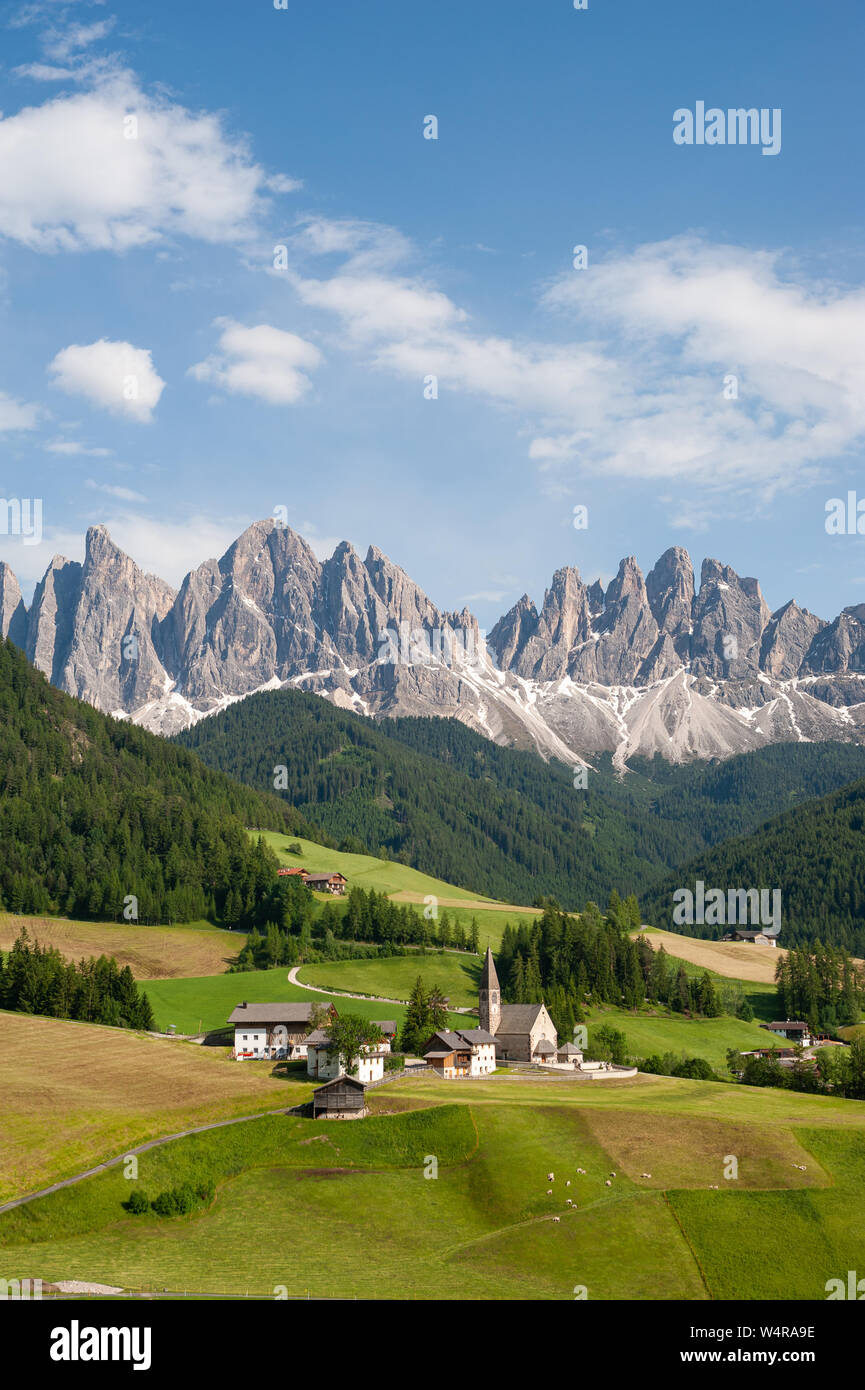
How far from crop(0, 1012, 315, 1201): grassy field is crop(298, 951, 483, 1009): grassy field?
128 ft

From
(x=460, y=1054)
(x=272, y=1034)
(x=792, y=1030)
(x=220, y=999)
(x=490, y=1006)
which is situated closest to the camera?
(x=460, y=1054)

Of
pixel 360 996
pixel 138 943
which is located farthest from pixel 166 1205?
pixel 138 943

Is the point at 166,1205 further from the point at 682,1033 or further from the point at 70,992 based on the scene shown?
the point at 682,1033

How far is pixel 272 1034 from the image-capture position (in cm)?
12138

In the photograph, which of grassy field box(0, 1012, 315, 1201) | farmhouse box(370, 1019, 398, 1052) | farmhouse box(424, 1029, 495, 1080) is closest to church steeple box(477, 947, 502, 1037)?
farmhouse box(424, 1029, 495, 1080)

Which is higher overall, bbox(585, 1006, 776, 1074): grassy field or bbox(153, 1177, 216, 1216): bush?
bbox(153, 1177, 216, 1216): bush

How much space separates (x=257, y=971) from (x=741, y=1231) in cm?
10724

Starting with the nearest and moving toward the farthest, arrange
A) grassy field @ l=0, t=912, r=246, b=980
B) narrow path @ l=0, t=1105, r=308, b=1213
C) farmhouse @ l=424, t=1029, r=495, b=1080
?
narrow path @ l=0, t=1105, r=308, b=1213, farmhouse @ l=424, t=1029, r=495, b=1080, grassy field @ l=0, t=912, r=246, b=980

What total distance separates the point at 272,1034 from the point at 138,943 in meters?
50.8

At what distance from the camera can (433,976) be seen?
16188cm

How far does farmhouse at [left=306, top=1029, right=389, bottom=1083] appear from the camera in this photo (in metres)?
103

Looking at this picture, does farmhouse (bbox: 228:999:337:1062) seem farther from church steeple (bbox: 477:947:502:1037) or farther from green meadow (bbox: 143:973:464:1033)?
church steeple (bbox: 477:947:502:1037)

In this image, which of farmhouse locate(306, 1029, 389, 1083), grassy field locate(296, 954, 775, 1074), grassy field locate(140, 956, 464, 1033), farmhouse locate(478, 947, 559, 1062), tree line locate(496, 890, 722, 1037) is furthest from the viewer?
tree line locate(496, 890, 722, 1037)
